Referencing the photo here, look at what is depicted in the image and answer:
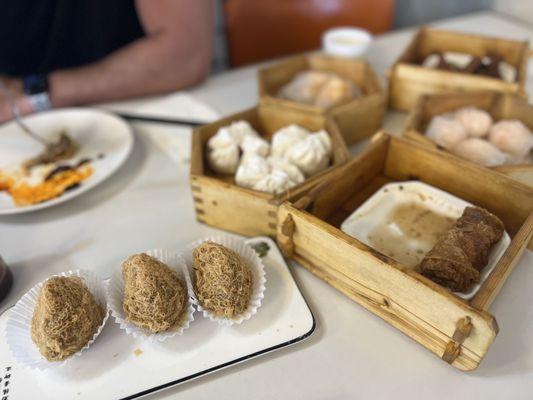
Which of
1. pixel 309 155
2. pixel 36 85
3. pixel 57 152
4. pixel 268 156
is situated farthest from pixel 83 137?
pixel 309 155

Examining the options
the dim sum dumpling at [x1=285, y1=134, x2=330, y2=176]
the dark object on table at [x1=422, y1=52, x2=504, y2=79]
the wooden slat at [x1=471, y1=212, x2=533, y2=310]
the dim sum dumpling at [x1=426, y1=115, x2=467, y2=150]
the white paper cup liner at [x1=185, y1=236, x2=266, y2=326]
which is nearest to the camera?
the wooden slat at [x1=471, y1=212, x2=533, y2=310]

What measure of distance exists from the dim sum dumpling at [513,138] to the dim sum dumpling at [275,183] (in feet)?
2.01

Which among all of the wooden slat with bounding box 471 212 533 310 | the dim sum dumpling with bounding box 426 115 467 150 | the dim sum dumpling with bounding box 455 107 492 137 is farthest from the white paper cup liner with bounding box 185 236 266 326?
the dim sum dumpling with bounding box 455 107 492 137

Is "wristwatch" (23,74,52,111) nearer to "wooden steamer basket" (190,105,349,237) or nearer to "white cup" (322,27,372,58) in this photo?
"wooden steamer basket" (190,105,349,237)

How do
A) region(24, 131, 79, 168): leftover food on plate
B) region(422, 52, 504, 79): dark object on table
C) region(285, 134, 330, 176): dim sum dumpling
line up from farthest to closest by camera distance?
region(422, 52, 504, 79): dark object on table, region(24, 131, 79, 168): leftover food on plate, region(285, 134, 330, 176): dim sum dumpling

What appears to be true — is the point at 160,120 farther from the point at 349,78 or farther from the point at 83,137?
the point at 349,78

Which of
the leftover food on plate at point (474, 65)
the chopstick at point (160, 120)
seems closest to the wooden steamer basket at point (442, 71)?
the leftover food on plate at point (474, 65)

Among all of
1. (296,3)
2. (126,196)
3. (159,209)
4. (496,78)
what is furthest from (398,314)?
(296,3)

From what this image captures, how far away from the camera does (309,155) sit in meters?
1.02

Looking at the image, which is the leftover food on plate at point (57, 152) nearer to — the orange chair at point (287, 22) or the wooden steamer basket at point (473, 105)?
the wooden steamer basket at point (473, 105)

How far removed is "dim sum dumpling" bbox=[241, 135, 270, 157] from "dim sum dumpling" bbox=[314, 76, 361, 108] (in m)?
0.33

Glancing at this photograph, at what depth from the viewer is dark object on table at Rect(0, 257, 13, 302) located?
0.87 metres

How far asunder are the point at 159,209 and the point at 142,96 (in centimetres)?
68

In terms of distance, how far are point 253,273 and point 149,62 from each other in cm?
100
